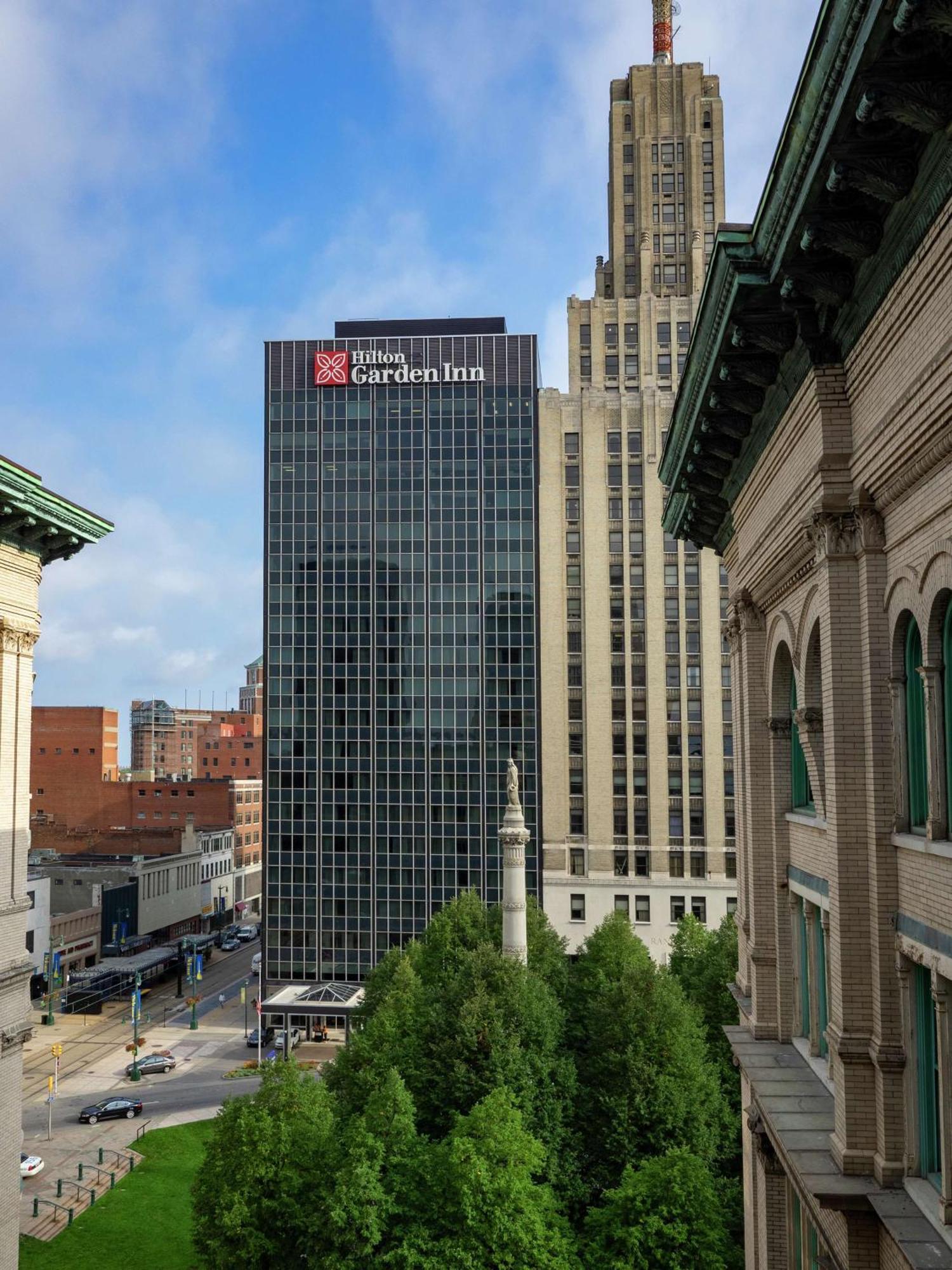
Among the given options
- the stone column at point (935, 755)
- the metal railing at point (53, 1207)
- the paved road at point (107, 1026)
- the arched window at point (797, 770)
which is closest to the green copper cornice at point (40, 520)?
the arched window at point (797, 770)

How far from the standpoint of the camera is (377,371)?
3159 inches

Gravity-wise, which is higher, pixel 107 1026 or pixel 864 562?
pixel 864 562

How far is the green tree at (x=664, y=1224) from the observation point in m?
26.8

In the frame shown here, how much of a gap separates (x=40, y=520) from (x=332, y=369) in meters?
59.2

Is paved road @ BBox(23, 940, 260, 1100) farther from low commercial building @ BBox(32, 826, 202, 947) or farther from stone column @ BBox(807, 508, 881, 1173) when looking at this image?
stone column @ BBox(807, 508, 881, 1173)

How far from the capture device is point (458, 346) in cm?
8044

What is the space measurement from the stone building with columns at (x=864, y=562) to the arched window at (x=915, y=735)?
27 millimetres

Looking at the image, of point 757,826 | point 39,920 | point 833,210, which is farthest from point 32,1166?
point 833,210

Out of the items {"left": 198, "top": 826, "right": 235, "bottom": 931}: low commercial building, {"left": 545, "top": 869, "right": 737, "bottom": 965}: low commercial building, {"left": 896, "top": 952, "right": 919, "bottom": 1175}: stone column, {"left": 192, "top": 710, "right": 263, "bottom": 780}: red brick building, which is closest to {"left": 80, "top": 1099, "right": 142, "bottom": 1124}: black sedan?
{"left": 545, "top": 869, "right": 737, "bottom": 965}: low commercial building

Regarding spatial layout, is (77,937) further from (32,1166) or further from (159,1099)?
(32,1166)

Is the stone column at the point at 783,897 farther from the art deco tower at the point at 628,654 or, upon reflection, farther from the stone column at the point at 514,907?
the art deco tower at the point at 628,654

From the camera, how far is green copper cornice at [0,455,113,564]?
22.9 metres

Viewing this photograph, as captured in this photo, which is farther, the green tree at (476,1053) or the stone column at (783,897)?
the green tree at (476,1053)

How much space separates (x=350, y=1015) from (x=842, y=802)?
4440 cm
